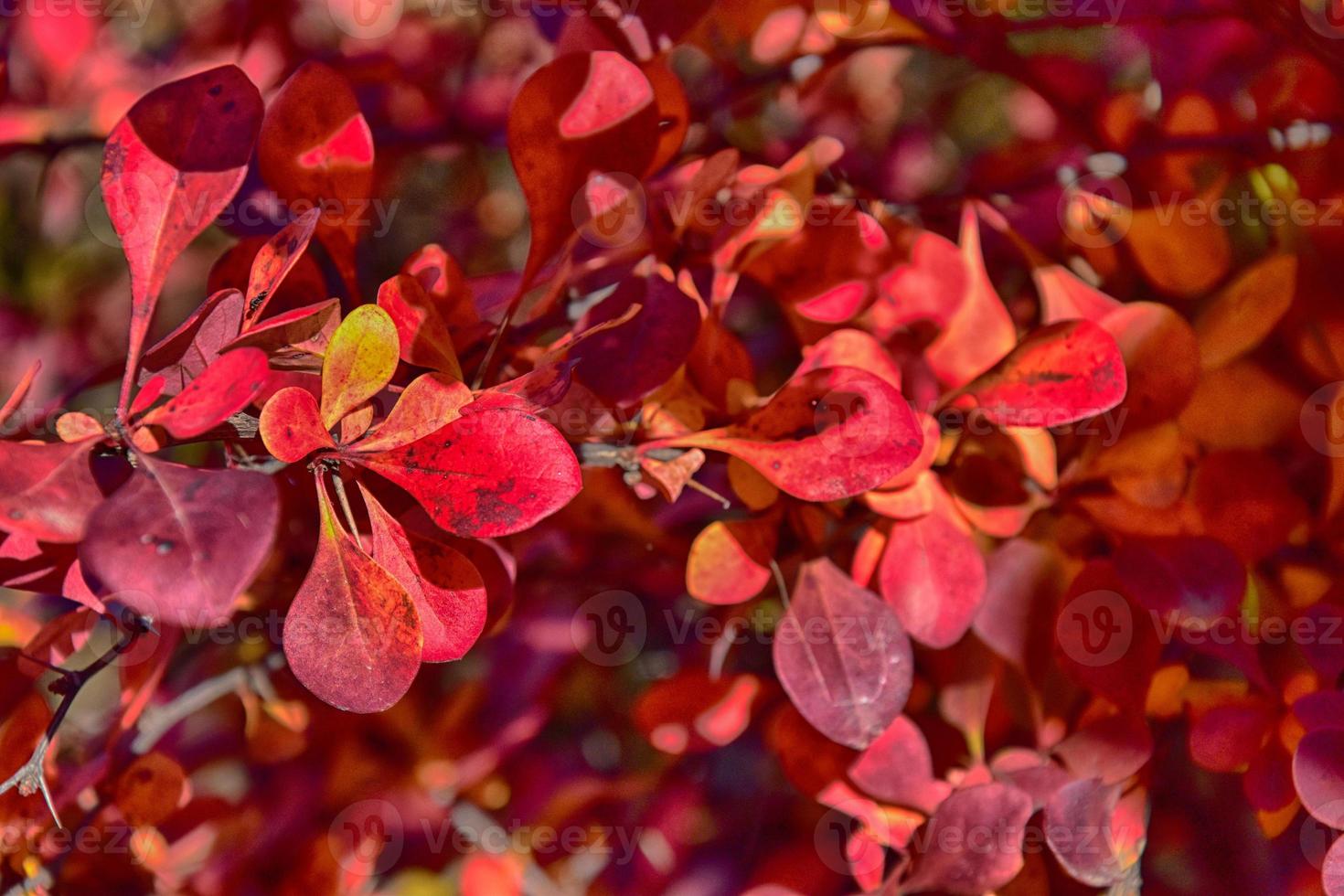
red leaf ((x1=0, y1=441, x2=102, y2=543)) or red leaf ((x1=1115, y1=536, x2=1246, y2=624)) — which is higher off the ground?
red leaf ((x1=0, y1=441, x2=102, y2=543))

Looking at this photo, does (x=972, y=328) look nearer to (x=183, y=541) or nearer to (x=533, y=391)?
(x=533, y=391)

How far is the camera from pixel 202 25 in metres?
0.37

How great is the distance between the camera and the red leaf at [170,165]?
1.00ft

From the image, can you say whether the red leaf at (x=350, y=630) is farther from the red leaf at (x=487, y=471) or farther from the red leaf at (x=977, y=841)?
the red leaf at (x=977, y=841)

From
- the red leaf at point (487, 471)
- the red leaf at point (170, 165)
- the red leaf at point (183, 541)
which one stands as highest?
the red leaf at point (170, 165)

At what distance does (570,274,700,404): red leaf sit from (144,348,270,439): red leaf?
5.2 inches

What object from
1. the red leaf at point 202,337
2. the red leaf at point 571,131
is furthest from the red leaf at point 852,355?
the red leaf at point 202,337

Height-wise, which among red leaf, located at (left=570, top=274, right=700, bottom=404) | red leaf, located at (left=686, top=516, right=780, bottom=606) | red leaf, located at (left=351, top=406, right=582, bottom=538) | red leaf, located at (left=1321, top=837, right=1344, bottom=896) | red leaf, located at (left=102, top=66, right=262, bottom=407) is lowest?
red leaf, located at (left=1321, top=837, right=1344, bottom=896)

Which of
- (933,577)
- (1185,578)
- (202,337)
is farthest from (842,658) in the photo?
(202,337)

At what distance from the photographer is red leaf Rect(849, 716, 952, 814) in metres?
0.40

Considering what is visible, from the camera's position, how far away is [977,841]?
0.39 metres

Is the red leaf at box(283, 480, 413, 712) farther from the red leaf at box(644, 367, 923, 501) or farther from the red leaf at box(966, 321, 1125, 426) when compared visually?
the red leaf at box(966, 321, 1125, 426)

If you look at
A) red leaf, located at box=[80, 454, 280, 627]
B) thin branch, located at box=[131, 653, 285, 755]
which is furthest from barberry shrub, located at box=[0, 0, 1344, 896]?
red leaf, located at box=[80, 454, 280, 627]

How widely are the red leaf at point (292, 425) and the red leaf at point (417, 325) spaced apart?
5cm
